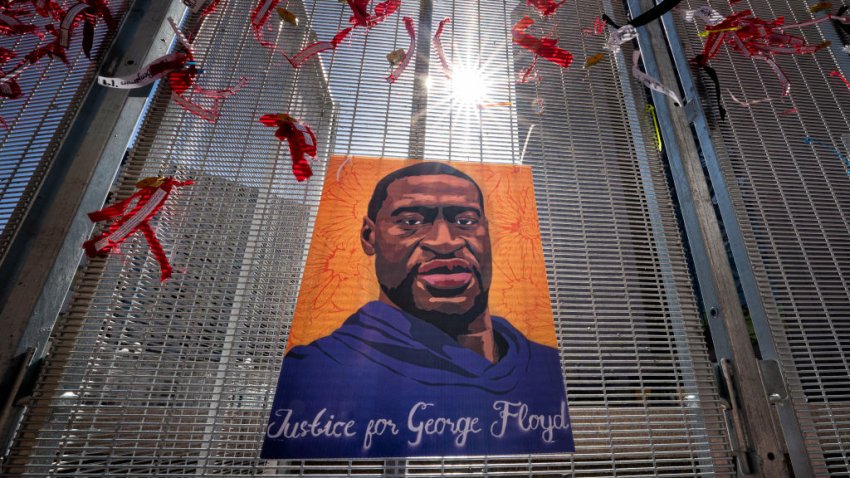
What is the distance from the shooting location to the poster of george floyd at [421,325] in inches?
37.1

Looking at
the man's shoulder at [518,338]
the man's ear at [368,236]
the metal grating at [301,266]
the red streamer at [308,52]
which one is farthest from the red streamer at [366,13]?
the man's shoulder at [518,338]

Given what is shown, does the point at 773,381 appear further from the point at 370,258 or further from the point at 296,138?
the point at 296,138

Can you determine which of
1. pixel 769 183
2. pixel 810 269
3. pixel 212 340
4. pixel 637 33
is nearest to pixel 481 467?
pixel 212 340

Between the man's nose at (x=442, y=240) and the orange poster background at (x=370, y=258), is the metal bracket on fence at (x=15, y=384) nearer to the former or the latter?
the orange poster background at (x=370, y=258)

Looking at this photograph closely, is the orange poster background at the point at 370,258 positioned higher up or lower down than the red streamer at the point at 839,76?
lower down

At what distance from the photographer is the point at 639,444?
3.28 feet

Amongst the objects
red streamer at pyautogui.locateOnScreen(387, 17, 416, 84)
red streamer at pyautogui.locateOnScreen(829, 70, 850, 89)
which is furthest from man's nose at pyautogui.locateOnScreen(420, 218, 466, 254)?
red streamer at pyautogui.locateOnScreen(829, 70, 850, 89)

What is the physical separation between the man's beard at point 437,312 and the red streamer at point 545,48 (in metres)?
0.91

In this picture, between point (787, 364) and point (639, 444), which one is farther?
point (787, 364)

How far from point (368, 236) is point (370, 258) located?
0.07 meters

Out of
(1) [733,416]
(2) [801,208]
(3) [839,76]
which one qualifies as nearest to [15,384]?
(1) [733,416]

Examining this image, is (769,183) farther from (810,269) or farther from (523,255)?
(523,255)

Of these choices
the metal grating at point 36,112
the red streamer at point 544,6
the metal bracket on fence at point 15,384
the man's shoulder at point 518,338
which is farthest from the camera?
the red streamer at point 544,6

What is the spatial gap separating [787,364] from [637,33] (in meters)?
1.19
